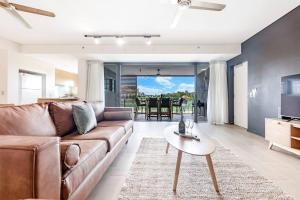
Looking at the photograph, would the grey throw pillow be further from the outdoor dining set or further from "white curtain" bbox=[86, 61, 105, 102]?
the outdoor dining set

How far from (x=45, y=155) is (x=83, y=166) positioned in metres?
0.56

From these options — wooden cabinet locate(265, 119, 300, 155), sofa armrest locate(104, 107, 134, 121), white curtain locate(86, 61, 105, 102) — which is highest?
white curtain locate(86, 61, 105, 102)

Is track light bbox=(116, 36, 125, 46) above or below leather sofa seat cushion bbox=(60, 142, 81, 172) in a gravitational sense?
above

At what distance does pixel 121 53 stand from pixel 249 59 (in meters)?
3.42

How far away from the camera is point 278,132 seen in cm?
352

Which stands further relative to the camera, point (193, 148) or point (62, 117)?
point (62, 117)

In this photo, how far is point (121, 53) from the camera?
6133 millimetres

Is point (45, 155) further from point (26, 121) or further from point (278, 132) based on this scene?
point (278, 132)

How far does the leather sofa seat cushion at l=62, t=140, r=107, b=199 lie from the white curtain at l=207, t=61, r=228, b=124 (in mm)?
5407

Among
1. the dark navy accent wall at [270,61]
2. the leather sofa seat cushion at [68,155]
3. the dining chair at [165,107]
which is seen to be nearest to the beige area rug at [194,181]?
the leather sofa seat cushion at [68,155]

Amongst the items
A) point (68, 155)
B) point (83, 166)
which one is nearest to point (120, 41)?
point (83, 166)

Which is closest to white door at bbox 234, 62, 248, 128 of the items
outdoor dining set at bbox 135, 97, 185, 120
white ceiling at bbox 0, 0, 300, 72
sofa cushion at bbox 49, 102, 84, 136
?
white ceiling at bbox 0, 0, 300, 72

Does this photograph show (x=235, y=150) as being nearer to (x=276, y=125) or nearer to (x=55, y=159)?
(x=276, y=125)

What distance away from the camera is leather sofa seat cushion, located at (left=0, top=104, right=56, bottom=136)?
1.65m
